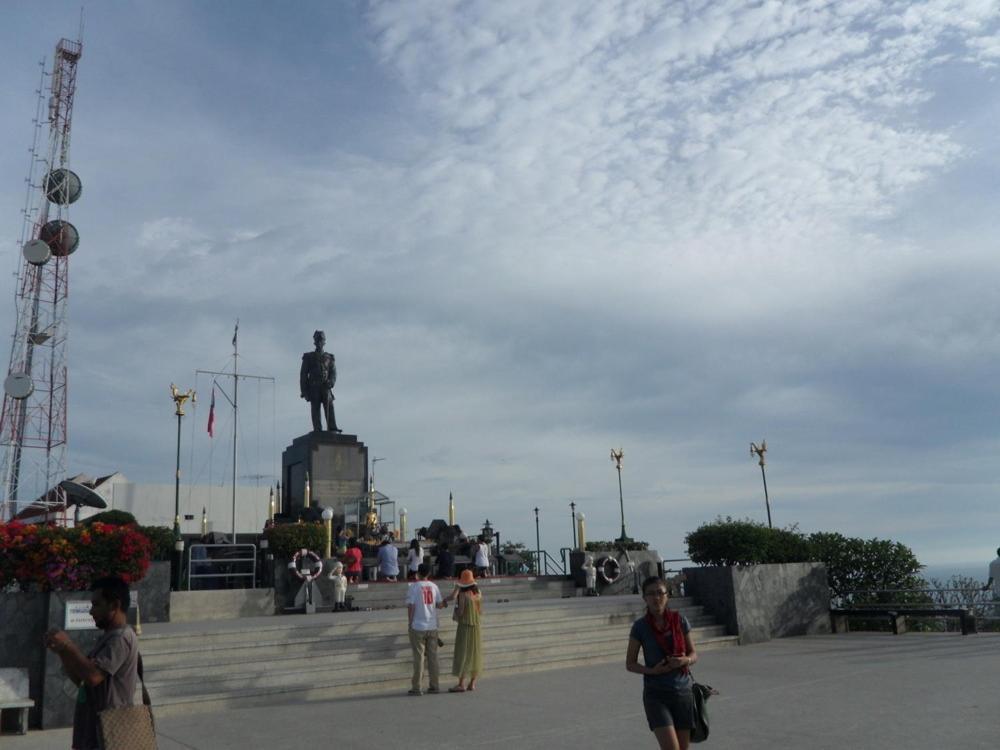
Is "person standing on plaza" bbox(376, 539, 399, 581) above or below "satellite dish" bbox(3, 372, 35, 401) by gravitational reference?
below

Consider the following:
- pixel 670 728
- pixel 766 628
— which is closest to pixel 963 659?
pixel 766 628

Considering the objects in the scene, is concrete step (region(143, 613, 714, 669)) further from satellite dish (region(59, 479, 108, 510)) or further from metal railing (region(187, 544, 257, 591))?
satellite dish (region(59, 479, 108, 510))

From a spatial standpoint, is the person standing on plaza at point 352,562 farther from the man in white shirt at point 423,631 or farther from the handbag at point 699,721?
the handbag at point 699,721

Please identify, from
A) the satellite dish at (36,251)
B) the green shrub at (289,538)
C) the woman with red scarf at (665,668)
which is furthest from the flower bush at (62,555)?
the satellite dish at (36,251)

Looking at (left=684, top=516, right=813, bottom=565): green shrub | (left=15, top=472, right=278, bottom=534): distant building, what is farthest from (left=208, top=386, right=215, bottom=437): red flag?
(left=684, top=516, right=813, bottom=565): green shrub

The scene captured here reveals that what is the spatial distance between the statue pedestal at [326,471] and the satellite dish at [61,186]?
27543 millimetres

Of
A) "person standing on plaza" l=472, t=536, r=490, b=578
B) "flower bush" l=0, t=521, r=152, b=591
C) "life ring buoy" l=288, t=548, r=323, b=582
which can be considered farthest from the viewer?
"person standing on plaza" l=472, t=536, r=490, b=578

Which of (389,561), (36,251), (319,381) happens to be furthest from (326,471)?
(36,251)

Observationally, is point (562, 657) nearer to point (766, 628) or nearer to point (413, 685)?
point (413, 685)

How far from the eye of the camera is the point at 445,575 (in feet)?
71.9

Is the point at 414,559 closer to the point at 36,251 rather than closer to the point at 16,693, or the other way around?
the point at 16,693

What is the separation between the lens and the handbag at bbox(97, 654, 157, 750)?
165 inches

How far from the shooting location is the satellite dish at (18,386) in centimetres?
4350

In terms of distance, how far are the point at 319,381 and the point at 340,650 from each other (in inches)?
733
